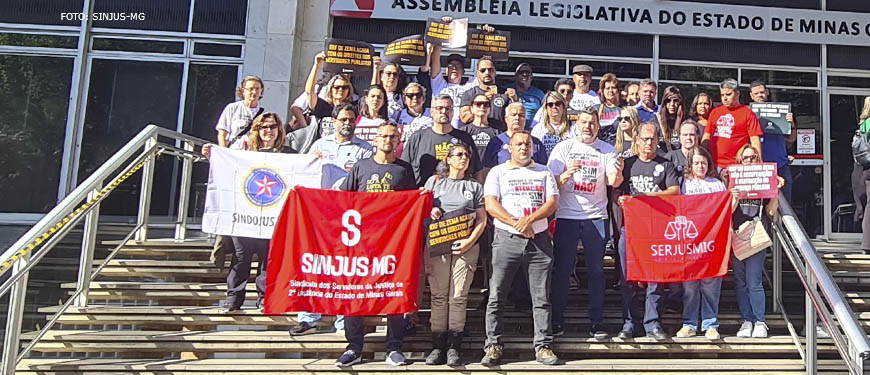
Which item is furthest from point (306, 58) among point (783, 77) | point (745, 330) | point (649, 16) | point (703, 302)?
point (783, 77)

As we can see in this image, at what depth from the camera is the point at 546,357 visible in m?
5.38

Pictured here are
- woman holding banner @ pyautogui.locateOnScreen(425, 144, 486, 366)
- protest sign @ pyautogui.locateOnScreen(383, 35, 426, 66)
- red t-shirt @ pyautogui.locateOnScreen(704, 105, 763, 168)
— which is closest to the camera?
woman holding banner @ pyautogui.locateOnScreen(425, 144, 486, 366)

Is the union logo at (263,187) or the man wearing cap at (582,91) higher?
the man wearing cap at (582,91)

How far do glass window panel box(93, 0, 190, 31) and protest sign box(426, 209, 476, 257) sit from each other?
793 centimetres

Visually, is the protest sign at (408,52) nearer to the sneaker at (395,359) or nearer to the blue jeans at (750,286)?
the sneaker at (395,359)

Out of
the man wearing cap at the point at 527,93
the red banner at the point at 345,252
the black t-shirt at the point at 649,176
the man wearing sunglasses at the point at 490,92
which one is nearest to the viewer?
the red banner at the point at 345,252

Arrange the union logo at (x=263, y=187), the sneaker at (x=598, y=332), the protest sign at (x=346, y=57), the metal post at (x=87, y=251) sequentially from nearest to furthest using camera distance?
1. the sneaker at (x=598, y=332)
2. the metal post at (x=87, y=251)
3. the union logo at (x=263, y=187)
4. the protest sign at (x=346, y=57)

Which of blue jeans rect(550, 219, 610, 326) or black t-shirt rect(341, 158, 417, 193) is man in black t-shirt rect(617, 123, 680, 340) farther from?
black t-shirt rect(341, 158, 417, 193)

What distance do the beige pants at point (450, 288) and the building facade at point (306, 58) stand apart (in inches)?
250

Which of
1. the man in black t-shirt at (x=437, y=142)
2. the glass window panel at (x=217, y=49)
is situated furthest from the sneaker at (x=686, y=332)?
the glass window panel at (x=217, y=49)

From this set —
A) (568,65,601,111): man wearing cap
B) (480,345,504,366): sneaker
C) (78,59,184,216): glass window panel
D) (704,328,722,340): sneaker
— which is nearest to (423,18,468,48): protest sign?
(568,65,601,111): man wearing cap

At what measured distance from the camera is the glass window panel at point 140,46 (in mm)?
11461

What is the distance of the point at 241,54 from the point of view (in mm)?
11492

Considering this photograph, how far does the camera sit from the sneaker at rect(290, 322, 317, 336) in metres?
5.88
